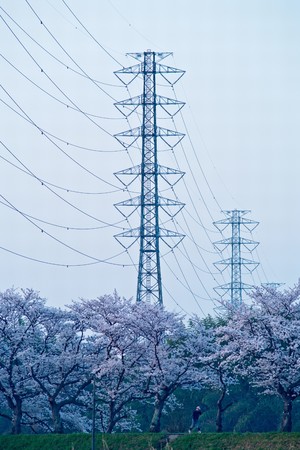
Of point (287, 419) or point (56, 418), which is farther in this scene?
point (56, 418)

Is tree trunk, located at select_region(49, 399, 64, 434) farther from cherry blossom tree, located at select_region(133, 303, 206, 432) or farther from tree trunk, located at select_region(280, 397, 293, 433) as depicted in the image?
tree trunk, located at select_region(280, 397, 293, 433)

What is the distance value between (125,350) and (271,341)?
27.7ft

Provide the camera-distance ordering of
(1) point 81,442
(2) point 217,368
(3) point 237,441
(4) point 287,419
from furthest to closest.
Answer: (2) point 217,368 < (1) point 81,442 < (4) point 287,419 < (3) point 237,441

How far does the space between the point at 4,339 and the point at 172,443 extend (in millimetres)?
13247

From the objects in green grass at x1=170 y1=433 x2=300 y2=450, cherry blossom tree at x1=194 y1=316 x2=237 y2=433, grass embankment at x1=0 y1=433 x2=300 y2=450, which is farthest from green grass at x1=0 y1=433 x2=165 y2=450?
cherry blossom tree at x1=194 y1=316 x2=237 y2=433

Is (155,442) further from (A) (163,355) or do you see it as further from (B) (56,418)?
(B) (56,418)

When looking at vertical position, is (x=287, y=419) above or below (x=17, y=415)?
below

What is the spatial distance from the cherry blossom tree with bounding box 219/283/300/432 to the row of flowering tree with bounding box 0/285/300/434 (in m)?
0.06

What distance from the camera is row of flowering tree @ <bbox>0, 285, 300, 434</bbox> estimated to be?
49125 millimetres

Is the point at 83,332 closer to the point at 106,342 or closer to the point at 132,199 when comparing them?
the point at 106,342

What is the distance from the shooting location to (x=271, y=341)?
48625 mm

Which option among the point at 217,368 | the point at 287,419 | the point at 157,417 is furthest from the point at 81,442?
the point at 287,419

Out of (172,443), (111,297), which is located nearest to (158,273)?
(111,297)

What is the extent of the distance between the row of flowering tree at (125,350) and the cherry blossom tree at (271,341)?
59 mm
